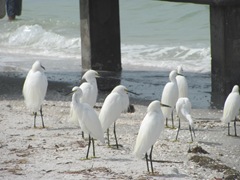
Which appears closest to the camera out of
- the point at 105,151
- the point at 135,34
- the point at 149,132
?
the point at 149,132

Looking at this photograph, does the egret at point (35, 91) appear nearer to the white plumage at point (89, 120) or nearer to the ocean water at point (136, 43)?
the white plumage at point (89, 120)

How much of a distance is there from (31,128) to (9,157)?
1977 millimetres

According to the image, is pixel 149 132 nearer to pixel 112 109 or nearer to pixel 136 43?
pixel 112 109

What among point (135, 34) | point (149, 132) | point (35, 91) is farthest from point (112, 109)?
point (135, 34)

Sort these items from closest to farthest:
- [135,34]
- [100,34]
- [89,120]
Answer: [89,120] → [100,34] → [135,34]

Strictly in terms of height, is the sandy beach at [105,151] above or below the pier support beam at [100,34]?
below

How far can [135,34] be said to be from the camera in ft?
94.2

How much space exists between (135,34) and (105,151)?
17016 mm

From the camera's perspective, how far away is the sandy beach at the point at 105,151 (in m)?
10.8

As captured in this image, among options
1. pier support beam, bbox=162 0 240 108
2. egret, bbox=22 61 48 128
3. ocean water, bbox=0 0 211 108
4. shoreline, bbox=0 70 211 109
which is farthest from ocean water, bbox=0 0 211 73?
egret, bbox=22 61 48 128

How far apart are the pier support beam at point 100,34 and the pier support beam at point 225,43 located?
135 inches

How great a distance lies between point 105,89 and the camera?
17.9m

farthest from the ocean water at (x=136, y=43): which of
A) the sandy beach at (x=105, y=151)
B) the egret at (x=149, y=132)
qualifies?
the egret at (x=149, y=132)

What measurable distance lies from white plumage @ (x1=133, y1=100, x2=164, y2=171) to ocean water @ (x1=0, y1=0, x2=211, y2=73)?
9871 mm
